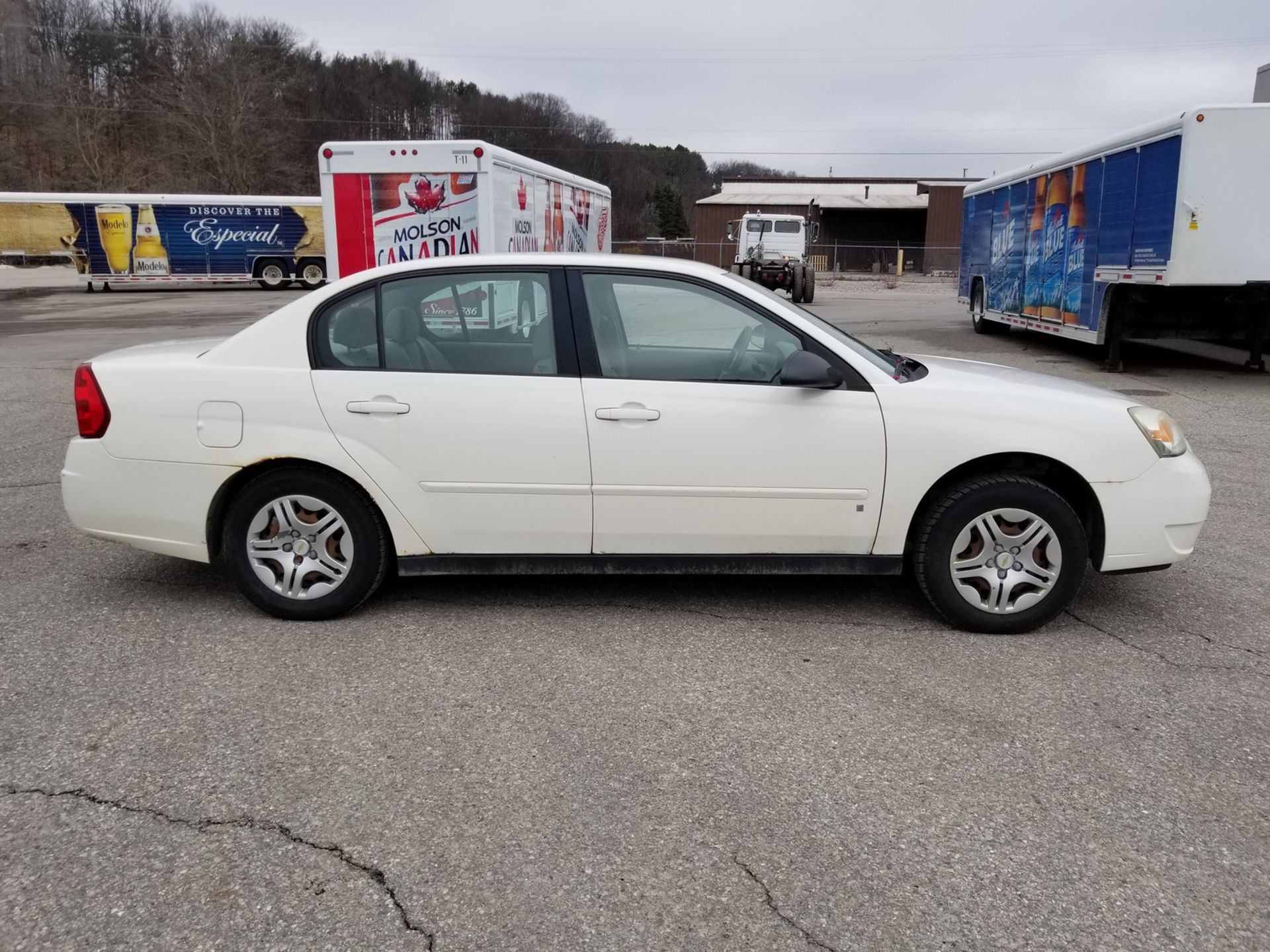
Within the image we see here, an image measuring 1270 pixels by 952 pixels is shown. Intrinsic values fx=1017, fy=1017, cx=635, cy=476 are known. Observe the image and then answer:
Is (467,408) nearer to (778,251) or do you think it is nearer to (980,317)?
(980,317)

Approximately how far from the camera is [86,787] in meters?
3.10

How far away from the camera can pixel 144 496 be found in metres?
4.41

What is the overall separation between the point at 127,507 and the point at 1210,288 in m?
12.6

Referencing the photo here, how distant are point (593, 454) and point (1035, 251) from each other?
13.8 metres

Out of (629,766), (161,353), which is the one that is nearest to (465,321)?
(161,353)

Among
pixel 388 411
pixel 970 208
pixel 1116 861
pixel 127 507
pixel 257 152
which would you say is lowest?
pixel 1116 861

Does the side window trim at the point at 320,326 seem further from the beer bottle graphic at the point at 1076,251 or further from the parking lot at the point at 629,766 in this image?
the beer bottle graphic at the point at 1076,251

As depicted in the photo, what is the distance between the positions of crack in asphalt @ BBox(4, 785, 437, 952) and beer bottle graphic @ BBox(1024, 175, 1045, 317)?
15217 mm

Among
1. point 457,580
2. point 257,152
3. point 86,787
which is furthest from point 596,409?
point 257,152

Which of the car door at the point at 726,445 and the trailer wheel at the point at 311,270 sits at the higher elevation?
the trailer wheel at the point at 311,270

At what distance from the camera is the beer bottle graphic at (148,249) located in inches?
1344

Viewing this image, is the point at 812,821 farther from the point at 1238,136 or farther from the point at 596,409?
the point at 1238,136

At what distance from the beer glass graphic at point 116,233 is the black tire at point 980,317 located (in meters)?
27.7

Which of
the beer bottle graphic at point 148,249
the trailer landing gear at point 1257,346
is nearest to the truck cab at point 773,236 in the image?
the trailer landing gear at point 1257,346
